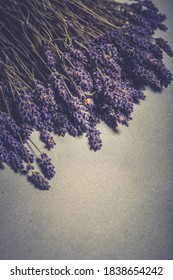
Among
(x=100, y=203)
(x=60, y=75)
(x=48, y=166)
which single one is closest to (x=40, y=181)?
(x=48, y=166)

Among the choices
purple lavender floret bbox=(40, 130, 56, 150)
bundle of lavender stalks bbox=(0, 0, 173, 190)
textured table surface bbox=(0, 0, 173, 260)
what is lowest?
textured table surface bbox=(0, 0, 173, 260)

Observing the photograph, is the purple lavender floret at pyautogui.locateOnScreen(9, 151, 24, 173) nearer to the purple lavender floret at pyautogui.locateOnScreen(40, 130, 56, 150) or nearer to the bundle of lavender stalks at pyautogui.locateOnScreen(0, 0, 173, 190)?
the bundle of lavender stalks at pyautogui.locateOnScreen(0, 0, 173, 190)

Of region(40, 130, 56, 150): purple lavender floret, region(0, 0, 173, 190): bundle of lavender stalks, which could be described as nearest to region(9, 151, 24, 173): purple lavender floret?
region(0, 0, 173, 190): bundle of lavender stalks

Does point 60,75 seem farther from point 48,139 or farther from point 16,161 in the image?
point 16,161

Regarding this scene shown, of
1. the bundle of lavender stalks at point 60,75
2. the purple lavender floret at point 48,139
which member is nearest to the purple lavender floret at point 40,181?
the bundle of lavender stalks at point 60,75

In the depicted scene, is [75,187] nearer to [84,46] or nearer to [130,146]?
[130,146]
